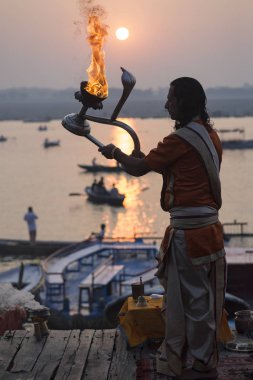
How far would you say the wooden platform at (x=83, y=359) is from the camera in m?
6.07

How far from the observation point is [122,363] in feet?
20.8

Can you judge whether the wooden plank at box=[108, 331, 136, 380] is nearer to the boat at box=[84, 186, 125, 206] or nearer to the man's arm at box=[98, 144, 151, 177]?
the man's arm at box=[98, 144, 151, 177]

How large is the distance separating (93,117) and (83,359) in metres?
1.82

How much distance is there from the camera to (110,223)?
48.2 m

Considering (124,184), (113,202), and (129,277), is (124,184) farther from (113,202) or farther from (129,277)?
(129,277)

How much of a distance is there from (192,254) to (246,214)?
4558 cm

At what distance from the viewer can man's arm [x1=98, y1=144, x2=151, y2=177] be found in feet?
18.9

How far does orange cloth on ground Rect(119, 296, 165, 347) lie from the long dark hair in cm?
154

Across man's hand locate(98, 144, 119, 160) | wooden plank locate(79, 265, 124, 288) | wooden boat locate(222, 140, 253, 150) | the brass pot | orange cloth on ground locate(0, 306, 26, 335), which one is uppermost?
wooden boat locate(222, 140, 253, 150)

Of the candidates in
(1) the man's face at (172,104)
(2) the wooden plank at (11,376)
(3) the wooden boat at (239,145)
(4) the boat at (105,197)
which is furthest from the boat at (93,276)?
(3) the wooden boat at (239,145)

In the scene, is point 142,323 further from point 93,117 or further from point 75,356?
point 93,117

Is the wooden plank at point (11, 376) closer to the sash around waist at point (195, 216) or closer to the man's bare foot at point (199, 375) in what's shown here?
the man's bare foot at point (199, 375)

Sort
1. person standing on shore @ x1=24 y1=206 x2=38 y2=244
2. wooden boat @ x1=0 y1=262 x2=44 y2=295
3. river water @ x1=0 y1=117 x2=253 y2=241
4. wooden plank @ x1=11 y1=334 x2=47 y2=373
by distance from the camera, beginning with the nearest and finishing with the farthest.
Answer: wooden plank @ x1=11 y1=334 x2=47 y2=373 → wooden boat @ x1=0 y1=262 x2=44 y2=295 → person standing on shore @ x1=24 y1=206 x2=38 y2=244 → river water @ x1=0 y1=117 x2=253 y2=241

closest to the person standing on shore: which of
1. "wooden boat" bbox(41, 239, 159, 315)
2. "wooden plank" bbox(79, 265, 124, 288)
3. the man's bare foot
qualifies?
"wooden boat" bbox(41, 239, 159, 315)
